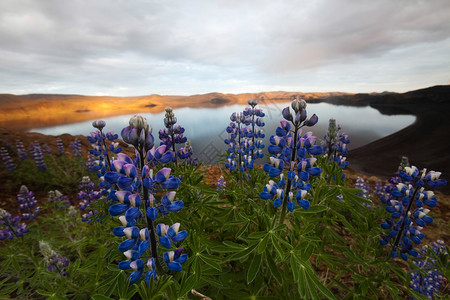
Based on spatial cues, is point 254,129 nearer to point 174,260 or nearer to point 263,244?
point 263,244

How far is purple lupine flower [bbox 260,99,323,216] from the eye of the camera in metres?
1.77

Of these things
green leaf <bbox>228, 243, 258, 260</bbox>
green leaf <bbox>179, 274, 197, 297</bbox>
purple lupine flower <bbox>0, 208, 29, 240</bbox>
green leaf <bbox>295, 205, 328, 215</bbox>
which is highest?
green leaf <bbox>295, 205, 328, 215</bbox>

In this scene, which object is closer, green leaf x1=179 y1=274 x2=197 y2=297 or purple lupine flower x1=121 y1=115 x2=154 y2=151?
purple lupine flower x1=121 y1=115 x2=154 y2=151

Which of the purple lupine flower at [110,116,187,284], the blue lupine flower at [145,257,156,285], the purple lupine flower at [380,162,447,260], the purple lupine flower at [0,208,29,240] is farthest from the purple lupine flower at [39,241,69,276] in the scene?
the purple lupine flower at [380,162,447,260]

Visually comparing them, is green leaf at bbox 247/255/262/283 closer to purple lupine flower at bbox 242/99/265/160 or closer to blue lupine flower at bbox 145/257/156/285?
blue lupine flower at bbox 145/257/156/285

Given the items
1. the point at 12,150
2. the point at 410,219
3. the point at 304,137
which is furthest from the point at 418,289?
the point at 12,150

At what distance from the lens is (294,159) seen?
1.91 meters

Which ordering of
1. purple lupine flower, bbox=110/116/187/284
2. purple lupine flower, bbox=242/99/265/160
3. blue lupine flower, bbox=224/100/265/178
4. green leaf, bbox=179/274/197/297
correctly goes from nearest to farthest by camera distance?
purple lupine flower, bbox=110/116/187/284 → green leaf, bbox=179/274/197/297 → blue lupine flower, bbox=224/100/265/178 → purple lupine flower, bbox=242/99/265/160

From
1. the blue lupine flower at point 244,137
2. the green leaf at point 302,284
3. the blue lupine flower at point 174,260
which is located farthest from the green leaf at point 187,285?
the blue lupine flower at point 244,137

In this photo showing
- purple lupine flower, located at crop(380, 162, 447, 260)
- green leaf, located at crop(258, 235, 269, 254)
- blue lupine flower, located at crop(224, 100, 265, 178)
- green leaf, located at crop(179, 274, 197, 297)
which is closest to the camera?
green leaf, located at crop(179, 274, 197, 297)

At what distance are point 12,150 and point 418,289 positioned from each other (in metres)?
14.9

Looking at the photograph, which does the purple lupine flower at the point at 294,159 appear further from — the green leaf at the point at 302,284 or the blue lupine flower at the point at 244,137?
the blue lupine flower at the point at 244,137

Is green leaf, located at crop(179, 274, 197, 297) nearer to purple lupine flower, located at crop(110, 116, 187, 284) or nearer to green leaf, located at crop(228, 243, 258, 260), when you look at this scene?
purple lupine flower, located at crop(110, 116, 187, 284)

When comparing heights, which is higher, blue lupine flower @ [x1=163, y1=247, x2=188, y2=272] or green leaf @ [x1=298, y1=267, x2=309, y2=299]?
blue lupine flower @ [x1=163, y1=247, x2=188, y2=272]
